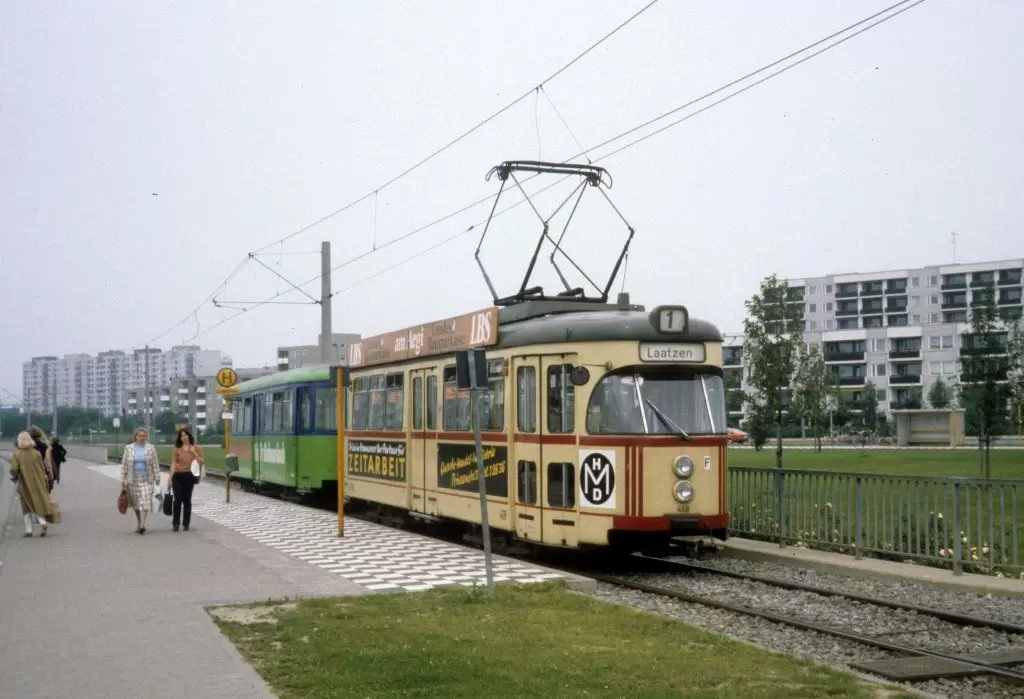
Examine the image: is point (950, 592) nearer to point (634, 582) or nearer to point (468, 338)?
point (634, 582)

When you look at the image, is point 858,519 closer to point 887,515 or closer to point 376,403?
point 887,515

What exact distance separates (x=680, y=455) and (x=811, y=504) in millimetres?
2532

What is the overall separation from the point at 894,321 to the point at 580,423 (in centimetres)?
11503

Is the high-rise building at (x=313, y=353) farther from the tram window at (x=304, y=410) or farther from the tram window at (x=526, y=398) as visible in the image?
the tram window at (x=526, y=398)

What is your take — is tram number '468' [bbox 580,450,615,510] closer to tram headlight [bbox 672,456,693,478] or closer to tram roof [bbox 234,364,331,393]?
tram headlight [bbox 672,456,693,478]

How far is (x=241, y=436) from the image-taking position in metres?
34.2

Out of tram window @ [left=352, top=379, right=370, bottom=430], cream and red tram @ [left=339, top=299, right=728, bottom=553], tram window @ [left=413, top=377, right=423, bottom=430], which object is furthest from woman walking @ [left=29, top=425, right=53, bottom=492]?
cream and red tram @ [left=339, top=299, right=728, bottom=553]

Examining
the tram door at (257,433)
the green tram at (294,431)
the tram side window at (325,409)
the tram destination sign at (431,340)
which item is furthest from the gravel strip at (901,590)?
the tram door at (257,433)

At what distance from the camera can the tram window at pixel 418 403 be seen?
19250mm

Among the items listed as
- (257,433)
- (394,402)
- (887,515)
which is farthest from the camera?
(257,433)

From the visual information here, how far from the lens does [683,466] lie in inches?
551

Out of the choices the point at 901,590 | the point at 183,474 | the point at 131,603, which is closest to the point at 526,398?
the point at 901,590

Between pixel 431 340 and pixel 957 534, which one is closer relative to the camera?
pixel 957 534

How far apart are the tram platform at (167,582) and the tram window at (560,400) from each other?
68.1 inches
